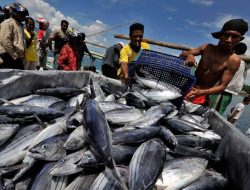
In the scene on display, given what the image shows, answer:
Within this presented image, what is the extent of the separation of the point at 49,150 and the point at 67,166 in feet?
0.89

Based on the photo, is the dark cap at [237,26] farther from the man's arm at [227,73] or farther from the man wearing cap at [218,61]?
the man's arm at [227,73]

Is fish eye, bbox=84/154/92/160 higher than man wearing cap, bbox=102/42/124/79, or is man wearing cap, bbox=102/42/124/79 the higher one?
man wearing cap, bbox=102/42/124/79

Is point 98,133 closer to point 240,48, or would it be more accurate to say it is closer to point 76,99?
point 76,99

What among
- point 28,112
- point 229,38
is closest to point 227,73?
point 229,38

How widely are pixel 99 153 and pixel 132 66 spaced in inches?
86.9

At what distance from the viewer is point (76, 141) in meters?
2.34

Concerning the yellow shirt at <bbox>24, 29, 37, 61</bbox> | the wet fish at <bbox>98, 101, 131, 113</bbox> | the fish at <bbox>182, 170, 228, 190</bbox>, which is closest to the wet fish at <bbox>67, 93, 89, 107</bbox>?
the wet fish at <bbox>98, 101, 131, 113</bbox>

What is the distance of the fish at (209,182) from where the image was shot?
7.40ft

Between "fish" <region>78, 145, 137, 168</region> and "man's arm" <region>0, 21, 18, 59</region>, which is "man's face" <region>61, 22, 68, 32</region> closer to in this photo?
"man's arm" <region>0, 21, 18, 59</region>

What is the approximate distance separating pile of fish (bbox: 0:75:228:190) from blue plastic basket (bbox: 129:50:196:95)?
0.65m

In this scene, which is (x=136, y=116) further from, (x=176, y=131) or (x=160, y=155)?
(x=160, y=155)

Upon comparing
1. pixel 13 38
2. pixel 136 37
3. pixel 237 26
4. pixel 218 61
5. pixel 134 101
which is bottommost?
pixel 134 101

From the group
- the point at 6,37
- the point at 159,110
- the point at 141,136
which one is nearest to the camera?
the point at 141,136

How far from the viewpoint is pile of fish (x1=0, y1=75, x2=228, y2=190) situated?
2.09 m
